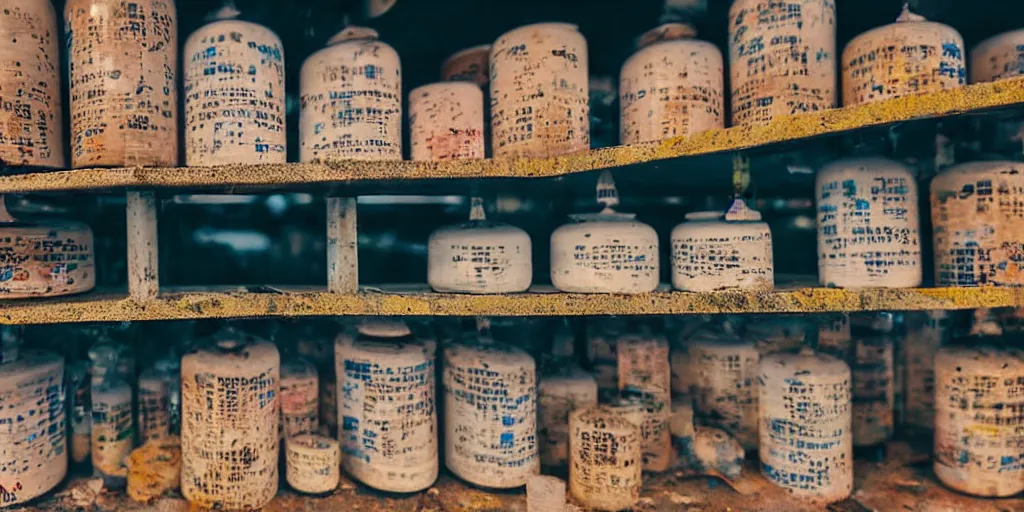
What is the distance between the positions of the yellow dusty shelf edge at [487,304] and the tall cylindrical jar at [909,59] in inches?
19.7

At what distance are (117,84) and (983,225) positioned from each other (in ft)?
7.40

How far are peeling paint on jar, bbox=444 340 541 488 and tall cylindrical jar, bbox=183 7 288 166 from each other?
2.72 ft

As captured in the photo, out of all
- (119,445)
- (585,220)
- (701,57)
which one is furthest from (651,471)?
(119,445)

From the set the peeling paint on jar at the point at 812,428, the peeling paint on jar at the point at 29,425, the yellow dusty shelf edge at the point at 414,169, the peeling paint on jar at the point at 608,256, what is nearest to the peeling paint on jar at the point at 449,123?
the yellow dusty shelf edge at the point at 414,169

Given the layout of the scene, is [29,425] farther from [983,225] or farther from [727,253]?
[983,225]

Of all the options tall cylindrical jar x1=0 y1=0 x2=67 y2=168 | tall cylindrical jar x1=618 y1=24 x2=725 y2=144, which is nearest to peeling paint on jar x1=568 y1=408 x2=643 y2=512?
tall cylindrical jar x1=618 y1=24 x2=725 y2=144

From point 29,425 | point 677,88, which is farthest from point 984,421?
point 29,425

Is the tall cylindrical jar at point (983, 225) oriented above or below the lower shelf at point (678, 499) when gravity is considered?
above

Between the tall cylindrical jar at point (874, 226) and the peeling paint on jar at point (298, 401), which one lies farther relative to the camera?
the peeling paint on jar at point (298, 401)

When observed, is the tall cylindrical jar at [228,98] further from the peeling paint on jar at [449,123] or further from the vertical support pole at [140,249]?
the peeling paint on jar at [449,123]

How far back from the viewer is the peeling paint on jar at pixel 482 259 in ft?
4.78

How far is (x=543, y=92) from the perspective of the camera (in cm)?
146

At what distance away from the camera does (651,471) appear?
5.41ft

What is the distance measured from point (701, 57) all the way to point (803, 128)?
15.4 inches
